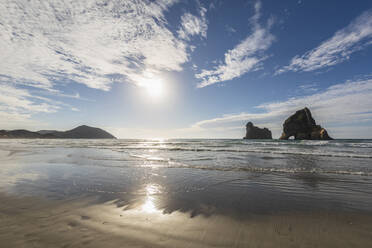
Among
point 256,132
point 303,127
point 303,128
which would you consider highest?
point 256,132

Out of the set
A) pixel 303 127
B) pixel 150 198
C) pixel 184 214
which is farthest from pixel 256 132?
pixel 184 214

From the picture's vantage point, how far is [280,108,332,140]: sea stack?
70.8m

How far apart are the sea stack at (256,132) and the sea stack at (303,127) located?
104 ft

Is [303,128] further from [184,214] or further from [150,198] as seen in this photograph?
[184,214]

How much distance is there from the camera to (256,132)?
117500 millimetres

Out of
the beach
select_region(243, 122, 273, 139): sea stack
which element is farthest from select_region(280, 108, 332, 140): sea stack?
the beach

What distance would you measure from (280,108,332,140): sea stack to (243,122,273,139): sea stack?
31.6 metres

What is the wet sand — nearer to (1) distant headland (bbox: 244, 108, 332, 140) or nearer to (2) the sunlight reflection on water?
(2) the sunlight reflection on water

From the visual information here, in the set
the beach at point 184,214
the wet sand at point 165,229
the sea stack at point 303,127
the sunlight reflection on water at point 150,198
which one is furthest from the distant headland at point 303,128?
the sunlight reflection on water at point 150,198

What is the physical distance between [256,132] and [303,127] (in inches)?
1617

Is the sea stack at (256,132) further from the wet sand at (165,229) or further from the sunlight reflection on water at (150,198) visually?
the wet sand at (165,229)

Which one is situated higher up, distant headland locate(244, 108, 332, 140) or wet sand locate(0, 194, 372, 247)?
distant headland locate(244, 108, 332, 140)

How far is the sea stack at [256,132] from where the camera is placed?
117281mm

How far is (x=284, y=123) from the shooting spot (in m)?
86.8
